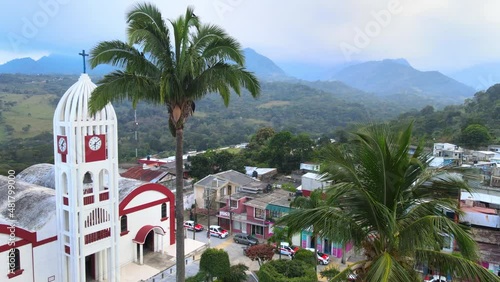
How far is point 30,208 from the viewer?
16625 millimetres

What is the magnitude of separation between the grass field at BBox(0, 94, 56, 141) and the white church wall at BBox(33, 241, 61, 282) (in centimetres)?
5333

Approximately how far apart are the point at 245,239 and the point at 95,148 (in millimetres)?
15108

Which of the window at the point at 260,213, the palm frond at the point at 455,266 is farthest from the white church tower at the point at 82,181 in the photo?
the window at the point at 260,213

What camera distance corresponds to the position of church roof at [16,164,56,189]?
69.8 ft

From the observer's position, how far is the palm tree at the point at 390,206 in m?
5.62

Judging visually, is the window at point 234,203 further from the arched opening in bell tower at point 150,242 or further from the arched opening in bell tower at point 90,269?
the arched opening in bell tower at point 90,269

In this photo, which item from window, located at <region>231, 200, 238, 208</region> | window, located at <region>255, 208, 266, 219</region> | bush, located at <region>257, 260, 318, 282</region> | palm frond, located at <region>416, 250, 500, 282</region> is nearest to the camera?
palm frond, located at <region>416, 250, 500, 282</region>

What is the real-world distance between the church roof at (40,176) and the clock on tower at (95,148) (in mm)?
7212

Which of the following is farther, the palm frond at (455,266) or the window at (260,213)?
the window at (260,213)

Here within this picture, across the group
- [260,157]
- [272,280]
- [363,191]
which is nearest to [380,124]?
[363,191]

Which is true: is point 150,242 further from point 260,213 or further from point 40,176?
point 260,213

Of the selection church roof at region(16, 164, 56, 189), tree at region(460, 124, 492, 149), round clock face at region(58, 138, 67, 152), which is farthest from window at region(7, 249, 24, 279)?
tree at region(460, 124, 492, 149)

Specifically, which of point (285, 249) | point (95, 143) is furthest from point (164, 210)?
point (285, 249)

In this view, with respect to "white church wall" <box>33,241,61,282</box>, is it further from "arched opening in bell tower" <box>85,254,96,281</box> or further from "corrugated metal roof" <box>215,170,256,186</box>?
"corrugated metal roof" <box>215,170,256,186</box>
